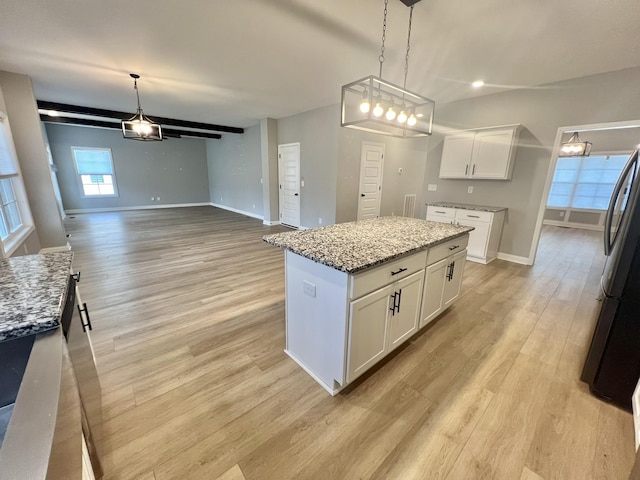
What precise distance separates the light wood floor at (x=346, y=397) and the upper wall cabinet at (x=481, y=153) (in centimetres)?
200

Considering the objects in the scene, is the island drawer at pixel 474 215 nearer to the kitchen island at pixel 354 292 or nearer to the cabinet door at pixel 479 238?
the cabinet door at pixel 479 238

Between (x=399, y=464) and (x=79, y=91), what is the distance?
672 centimetres

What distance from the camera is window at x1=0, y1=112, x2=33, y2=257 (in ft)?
10.0

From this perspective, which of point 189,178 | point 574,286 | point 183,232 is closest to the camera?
point 574,286

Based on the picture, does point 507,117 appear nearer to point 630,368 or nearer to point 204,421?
point 630,368

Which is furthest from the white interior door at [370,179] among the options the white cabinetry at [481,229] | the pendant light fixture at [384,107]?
the pendant light fixture at [384,107]

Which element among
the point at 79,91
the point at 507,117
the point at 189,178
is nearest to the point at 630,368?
the point at 507,117

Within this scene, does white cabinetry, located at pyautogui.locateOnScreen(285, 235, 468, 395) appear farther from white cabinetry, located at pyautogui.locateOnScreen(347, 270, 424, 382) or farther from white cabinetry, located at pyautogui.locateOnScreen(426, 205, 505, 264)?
white cabinetry, located at pyautogui.locateOnScreen(426, 205, 505, 264)

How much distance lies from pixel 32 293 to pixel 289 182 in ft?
19.1

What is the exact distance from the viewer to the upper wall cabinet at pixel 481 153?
13.1 ft

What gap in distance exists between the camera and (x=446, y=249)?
2301 mm

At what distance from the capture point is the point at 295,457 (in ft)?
4.44

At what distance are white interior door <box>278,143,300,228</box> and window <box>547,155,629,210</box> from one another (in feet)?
22.9

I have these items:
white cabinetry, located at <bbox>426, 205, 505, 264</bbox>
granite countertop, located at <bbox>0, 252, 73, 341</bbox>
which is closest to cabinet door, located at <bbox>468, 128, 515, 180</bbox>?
white cabinetry, located at <bbox>426, 205, 505, 264</bbox>
